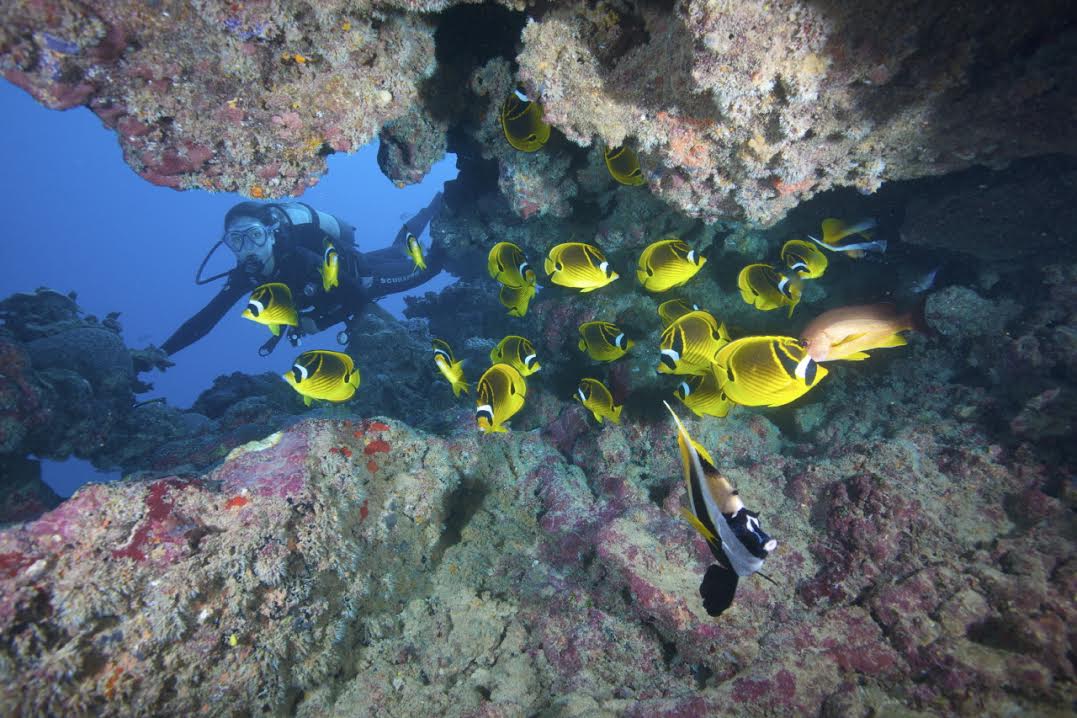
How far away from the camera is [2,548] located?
2.22 m

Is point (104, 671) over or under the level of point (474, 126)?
under

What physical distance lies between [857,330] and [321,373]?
4149 millimetres

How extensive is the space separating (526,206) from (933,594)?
5102 millimetres

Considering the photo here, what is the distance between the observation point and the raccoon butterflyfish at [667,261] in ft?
12.3

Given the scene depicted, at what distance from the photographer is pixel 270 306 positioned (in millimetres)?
4879

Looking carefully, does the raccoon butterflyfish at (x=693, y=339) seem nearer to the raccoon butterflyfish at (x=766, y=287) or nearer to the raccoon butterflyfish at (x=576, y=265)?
the raccoon butterflyfish at (x=576, y=265)

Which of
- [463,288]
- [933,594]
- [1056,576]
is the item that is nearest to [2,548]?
[933,594]

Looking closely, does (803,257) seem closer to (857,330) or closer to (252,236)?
(857,330)

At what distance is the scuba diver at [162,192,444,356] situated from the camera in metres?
9.25

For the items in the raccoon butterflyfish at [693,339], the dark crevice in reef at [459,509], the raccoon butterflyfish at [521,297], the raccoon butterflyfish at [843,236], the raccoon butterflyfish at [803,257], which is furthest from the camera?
the raccoon butterflyfish at [521,297]

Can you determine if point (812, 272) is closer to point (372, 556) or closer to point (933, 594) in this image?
point (933, 594)

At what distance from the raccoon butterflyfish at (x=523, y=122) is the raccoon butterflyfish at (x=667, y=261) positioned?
4.76 ft

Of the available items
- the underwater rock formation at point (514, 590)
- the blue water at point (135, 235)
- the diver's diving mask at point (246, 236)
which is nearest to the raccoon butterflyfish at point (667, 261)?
the underwater rock formation at point (514, 590)

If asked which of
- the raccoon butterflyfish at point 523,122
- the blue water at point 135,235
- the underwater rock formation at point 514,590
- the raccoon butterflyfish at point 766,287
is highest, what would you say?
the blue water at point 135,235
